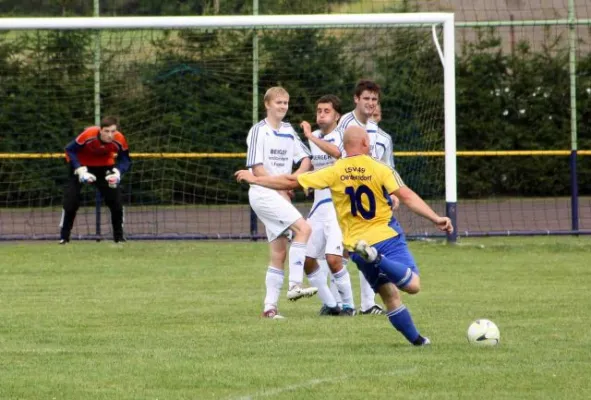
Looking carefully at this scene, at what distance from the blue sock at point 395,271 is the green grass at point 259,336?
49 cm

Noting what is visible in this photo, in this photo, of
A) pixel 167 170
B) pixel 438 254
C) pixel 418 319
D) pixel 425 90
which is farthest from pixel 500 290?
pixel 167 170

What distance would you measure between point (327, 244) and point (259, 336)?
1.80m

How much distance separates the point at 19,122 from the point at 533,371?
1473 cm

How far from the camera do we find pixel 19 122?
823 inches

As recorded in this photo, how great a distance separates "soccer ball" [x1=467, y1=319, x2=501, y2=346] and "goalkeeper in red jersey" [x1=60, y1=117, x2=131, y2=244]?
386 inches

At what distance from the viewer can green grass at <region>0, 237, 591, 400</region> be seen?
7.28 m

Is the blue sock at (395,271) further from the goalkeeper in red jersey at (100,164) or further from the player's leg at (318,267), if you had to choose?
the goalkeeper in red jersey at (100,164)

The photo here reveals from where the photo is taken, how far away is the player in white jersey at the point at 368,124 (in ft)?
36.4

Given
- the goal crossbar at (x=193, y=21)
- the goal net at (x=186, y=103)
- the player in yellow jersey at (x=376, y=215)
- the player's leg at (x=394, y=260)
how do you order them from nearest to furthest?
1. the player's leg at (x=394, y=260)
2. the player in yellow jersey at (x=376, y=215)
3. the goal crossbar at (x=193, y=21)
4. the goal net at (x=186, y=103)

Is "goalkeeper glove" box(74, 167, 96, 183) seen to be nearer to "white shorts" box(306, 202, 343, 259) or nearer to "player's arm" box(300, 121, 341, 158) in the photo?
"white shorts" box(306, 202, 343, 259)

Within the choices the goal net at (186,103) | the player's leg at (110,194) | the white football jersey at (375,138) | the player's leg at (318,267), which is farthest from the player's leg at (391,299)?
the goal net at (186,103)

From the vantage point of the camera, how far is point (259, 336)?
31.0ft

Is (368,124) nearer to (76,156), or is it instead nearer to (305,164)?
(305,164)

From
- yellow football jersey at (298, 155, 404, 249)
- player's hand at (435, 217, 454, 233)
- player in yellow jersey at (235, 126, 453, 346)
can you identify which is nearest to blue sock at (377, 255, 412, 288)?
player in yellow jersey at (235, 126, 453, 346)
